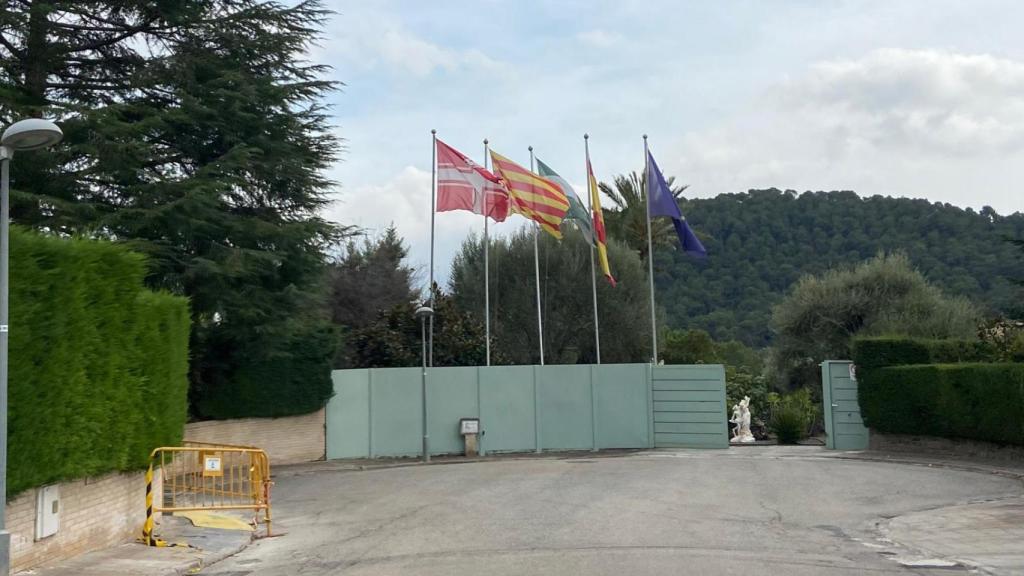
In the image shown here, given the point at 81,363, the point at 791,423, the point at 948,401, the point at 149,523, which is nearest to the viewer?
the point at 81,363

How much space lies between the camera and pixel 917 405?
81.9 ft

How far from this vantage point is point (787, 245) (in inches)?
2773

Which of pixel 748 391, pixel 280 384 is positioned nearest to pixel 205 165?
pixel 280 384

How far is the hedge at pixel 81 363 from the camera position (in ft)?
35.1

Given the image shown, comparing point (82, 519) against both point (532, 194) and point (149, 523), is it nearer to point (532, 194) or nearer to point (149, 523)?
point (149, 523)

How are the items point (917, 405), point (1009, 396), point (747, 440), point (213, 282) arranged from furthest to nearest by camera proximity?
1. point (747, 440)
2. point (917, 405)
3. point (213, 282)
4. point (1009, 396)

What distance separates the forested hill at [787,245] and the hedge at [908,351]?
33707mm

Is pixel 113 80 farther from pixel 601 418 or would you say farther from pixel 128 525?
pixel 601 418

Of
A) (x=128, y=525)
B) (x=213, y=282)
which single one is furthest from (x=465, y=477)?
(x=128, y=525)

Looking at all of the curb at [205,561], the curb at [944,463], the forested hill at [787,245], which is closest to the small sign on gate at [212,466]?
the curb at [205,561]

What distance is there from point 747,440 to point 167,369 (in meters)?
22.2

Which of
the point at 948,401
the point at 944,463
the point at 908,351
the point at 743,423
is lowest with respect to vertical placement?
the point at 944,463

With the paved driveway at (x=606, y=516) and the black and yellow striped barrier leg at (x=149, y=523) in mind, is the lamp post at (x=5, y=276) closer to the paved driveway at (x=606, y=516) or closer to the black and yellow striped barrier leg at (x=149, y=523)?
the paved driveway at (x=606, y=516)

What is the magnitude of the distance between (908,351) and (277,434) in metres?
17.0
